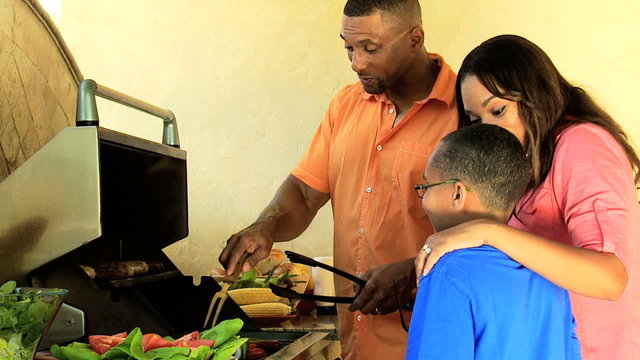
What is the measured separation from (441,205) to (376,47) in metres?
0.89

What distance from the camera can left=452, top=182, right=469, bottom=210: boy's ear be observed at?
166 centimetres

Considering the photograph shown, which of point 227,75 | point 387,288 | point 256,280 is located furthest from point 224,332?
point 227,75

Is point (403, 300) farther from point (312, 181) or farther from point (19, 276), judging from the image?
point (19, 276)

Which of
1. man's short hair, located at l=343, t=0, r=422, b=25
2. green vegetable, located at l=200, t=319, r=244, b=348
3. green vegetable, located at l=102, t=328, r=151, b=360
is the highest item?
man's short hair, located at l=343, t=0, r=422, b=25

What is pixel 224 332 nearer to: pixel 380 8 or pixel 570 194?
pixel 570 194

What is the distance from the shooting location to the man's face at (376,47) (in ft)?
8.01

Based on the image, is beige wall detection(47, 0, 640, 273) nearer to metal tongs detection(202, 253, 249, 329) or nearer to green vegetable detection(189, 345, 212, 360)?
metal tongs detection(202, 253, 249, 329)

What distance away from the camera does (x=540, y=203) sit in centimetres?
179

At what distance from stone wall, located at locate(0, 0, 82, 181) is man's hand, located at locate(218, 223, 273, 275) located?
0.63m

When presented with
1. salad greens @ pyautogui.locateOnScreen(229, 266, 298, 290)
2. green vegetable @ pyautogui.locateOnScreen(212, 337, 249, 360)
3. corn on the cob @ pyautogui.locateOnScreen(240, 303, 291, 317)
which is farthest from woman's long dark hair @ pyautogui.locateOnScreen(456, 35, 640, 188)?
salad greens @ pyautogui.locateOnScreen(229, 266, 298, 290)

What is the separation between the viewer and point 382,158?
250 cm

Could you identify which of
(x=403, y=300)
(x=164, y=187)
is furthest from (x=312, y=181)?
(x=403, y=300)

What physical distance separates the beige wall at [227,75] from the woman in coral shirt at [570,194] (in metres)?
2.37

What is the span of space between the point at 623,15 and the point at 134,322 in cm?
304
